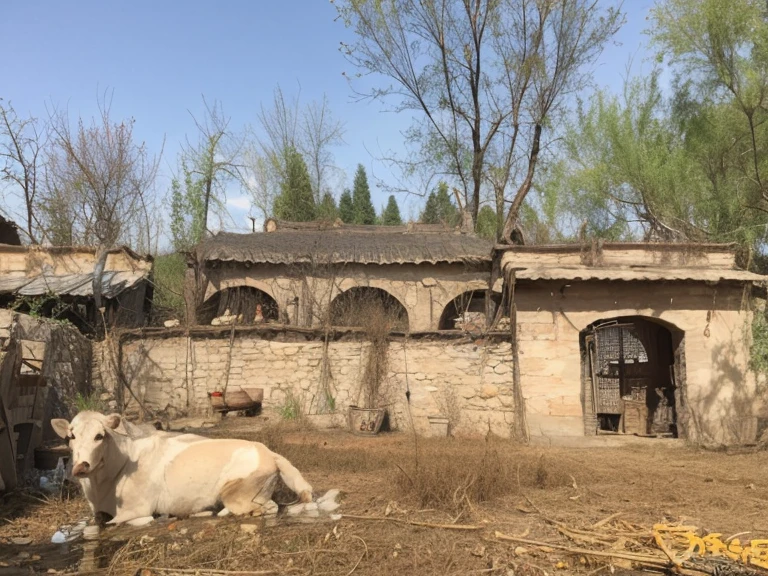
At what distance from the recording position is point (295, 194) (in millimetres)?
30500

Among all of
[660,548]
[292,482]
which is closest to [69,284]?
[292,482]

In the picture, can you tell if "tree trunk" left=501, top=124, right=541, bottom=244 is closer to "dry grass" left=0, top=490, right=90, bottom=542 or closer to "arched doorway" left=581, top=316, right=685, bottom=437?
"arched doorway" left=581, top=316, right=685, bottom=437

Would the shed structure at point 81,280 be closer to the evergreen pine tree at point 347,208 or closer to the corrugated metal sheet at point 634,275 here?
the corrugated metal sheet at point 634,275

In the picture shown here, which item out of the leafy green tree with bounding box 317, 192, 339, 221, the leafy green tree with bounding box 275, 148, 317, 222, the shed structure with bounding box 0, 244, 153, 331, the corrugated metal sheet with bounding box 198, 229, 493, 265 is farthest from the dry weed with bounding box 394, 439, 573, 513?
the leafy green tree with bounding box 317, 192, 339, 221

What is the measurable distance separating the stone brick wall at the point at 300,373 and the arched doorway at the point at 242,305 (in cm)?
227

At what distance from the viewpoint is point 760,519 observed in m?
6.07

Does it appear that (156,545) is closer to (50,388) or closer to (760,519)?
(760,519)

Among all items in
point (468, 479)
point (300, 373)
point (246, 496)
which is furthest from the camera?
point (300, 373)

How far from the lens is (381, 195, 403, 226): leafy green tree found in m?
40.9

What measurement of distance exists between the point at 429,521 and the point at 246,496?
66.2 inches

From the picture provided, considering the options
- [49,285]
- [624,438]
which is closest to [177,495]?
[624,438]

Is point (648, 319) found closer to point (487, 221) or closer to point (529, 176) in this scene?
point (529, 176)

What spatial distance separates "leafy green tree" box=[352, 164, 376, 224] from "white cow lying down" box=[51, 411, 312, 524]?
110ft

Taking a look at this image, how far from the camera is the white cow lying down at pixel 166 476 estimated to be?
5.50 meters
